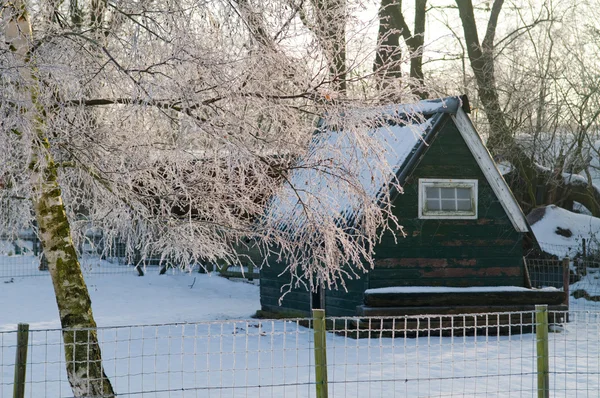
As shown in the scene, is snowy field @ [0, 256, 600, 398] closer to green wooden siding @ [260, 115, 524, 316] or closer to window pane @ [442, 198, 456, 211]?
green wooden siding @ [260, 115, 524, 316]

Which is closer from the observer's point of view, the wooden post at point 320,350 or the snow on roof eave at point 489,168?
the wooden post at point 320,350

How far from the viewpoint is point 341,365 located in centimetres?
1159

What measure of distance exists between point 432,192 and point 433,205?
243 mm

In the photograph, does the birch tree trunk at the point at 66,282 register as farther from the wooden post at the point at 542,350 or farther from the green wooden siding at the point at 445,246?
the green wooden siding at the point at 445,246

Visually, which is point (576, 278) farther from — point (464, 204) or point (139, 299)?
point (139, 299)

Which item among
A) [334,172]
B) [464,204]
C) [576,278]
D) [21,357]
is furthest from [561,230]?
[21,357]

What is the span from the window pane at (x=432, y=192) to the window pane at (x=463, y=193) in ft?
1.42

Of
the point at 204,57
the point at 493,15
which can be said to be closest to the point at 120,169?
the point at 204,57

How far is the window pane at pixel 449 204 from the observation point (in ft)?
50.9

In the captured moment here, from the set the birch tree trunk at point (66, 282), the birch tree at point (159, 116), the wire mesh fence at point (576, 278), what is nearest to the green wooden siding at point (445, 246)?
the wire mesh fence at point (576, 278)

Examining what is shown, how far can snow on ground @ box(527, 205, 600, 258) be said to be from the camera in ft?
81.6

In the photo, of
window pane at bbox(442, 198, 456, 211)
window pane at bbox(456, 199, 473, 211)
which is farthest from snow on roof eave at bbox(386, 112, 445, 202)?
window pane at bbox(456, 199, 473, 211)

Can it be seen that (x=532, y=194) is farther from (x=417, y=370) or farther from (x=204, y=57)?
(x=204, y=57)

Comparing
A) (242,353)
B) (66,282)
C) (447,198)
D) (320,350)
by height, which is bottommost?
(242,353)
